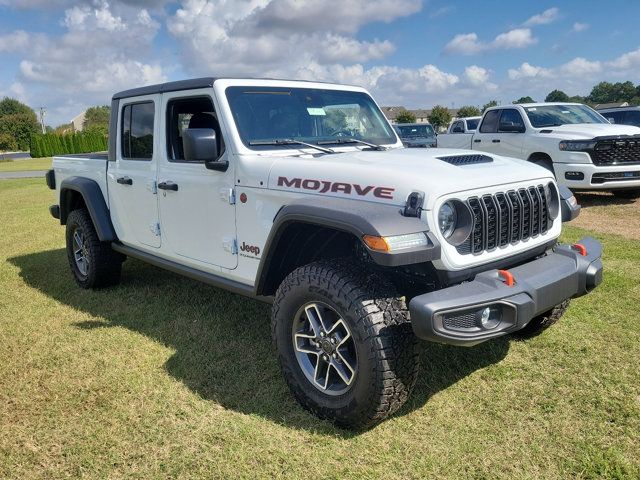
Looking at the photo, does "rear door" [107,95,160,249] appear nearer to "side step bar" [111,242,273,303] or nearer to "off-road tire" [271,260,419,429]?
"side step bar" [111,242,273,303]

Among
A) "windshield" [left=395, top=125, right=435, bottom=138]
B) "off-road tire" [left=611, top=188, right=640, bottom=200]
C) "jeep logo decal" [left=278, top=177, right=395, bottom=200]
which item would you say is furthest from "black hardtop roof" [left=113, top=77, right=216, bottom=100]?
"windshield" [left=395, top=125, right=435, bottom=138]

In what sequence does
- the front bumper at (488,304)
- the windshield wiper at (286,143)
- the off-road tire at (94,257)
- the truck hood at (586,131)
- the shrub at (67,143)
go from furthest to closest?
the shrub at (67,143) → the truck hood at (586,131) → the off-road tire at (94,257) → the windshield wiper at (286,143) → the front bumper at (488,304)

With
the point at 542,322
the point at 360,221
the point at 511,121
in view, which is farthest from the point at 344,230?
the point at 511,121

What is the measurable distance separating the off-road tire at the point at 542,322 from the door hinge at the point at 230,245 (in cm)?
214

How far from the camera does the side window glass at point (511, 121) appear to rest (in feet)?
33.0

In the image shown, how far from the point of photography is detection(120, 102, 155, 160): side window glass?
434cm

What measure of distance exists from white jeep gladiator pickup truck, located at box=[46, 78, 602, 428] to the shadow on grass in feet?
1.09

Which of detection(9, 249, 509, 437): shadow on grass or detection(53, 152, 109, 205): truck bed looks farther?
detection(53, 152, 109, 205): truck bed

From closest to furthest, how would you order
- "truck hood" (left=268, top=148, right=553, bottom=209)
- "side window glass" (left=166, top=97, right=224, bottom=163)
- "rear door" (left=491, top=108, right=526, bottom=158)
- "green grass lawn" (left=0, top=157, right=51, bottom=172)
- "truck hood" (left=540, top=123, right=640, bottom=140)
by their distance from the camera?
"truck hood" (left=268, top=148, right=553, bottom=209)
"side window glass" (left=166, top=97, right=224, bottom=163)
"truck hood" (left=540, top=123, right=640, bottom=140)
"rear door" (left=491, top=108, right=526, bottom=158)
"green grass lawn" (left=0, top=157, right=51, bottom=172)

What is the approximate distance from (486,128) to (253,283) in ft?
28.6

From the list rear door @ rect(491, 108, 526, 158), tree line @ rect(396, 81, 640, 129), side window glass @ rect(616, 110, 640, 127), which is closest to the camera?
rear door @ rect(491, 108, 526, 158)

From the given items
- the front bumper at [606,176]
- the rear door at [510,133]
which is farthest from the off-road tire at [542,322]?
the rear door at [510,133]

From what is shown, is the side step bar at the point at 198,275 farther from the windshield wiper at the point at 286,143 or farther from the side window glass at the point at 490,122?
the side window glass at the point at 490,122

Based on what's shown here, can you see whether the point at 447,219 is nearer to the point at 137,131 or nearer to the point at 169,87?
the point at 169,87
